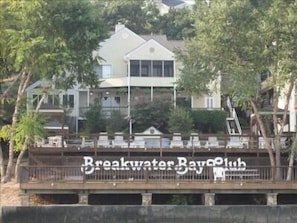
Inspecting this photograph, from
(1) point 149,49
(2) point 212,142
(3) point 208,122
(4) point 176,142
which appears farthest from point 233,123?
(4) point 176,142

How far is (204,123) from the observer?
49250mm

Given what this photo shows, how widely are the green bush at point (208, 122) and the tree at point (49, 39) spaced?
49.4 feet

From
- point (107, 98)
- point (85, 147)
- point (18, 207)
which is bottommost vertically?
point (18, 207)

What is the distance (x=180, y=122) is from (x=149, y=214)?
1795 centimetres

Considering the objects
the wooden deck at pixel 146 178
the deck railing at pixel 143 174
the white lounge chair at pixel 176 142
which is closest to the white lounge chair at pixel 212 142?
the white lounge chair at pixel 176 142

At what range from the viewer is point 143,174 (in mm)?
31422

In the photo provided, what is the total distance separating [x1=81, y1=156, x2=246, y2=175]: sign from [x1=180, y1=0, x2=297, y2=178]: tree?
2983 mm

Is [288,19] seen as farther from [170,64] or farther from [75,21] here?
[170,64]

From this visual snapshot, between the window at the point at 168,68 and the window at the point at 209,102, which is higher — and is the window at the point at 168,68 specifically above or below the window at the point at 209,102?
above

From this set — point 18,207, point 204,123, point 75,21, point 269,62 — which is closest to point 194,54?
point 269,62

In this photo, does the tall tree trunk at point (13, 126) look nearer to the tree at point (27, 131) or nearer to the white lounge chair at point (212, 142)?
the tree at point (27, 131)

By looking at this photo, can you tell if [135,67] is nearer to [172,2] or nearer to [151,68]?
[151,68]

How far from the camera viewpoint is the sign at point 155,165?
31.5 m

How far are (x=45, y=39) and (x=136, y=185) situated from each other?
8546 millimetres
